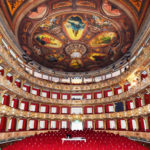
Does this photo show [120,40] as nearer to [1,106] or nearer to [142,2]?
[142,2]

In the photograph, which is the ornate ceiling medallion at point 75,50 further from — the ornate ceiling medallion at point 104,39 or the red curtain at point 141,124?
the red curtain at point 141,124

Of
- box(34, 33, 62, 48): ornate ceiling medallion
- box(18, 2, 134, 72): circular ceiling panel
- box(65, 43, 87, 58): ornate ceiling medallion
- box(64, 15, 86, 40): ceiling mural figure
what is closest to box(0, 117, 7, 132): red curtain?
box(18, 2, 134, 72): circular ceiling panel

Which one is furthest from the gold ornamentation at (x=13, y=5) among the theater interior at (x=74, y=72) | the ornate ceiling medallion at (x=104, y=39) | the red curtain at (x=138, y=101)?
the red curtain at (x=138, y=101)

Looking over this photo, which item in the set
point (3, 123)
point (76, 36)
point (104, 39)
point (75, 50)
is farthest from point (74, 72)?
point (3, 123)

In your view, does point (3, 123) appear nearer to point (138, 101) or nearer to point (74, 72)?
point (74, 72)

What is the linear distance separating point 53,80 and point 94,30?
15561 millimetres

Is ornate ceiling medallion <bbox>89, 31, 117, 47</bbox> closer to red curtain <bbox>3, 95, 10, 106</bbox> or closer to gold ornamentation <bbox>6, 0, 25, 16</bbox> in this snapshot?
gold ornamentation <bbox>6, 0, 25, 16</bbox>

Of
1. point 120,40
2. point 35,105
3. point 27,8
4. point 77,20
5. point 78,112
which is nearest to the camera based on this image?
point 27,8

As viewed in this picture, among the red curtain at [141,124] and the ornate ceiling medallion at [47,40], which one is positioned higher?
the ornate ceiling medallion at [47,40]

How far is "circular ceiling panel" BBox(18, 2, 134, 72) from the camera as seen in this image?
68.4ft

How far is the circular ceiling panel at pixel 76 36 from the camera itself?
20.9 meters

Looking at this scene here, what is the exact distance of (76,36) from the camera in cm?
2520

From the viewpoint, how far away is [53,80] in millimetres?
32906

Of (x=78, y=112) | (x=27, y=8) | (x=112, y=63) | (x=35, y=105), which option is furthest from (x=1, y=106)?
(x=112, y=63)
